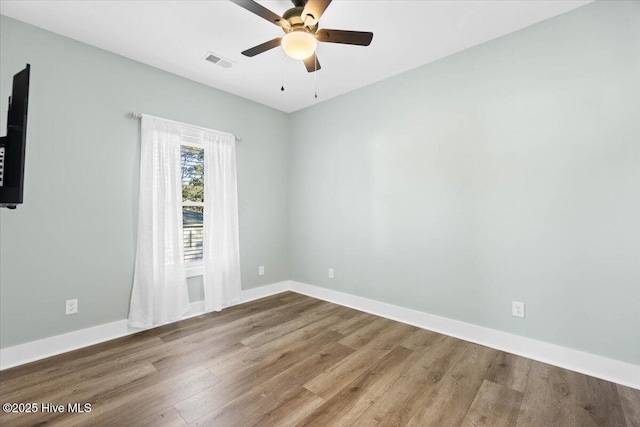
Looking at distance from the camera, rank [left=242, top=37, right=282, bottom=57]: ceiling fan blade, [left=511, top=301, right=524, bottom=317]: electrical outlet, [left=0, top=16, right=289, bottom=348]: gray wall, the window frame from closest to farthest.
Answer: [left=242, top=37, right=282, bottom=57]: ceiling fan blade → [left=0, top=16, right=289, bottom=348]: gray wall → [left=511, top=301, right=524, bottom=317]: electrical outlet → the window frame

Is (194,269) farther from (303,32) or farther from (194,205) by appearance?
(303,32)

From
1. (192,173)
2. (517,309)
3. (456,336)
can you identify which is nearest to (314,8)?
(192,173)

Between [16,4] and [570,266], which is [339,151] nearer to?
[570,266]

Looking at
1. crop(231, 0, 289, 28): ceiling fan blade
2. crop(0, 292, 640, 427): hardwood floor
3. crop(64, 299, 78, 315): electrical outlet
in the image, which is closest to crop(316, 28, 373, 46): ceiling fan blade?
crop(231, 0, 289, 28): ceiling fan blade

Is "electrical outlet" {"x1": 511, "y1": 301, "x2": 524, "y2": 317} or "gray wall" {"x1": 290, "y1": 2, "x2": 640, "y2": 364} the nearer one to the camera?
"gray wall" {"x1": 290, "y1": 2, "x2": 640, "y2": 364}

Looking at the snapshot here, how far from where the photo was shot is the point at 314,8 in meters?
1.77

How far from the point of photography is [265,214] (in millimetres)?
4152

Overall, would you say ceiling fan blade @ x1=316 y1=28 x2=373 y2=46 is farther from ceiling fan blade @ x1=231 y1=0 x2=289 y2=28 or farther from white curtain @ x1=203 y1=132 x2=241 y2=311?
white curtain @ x1=203 y1=132 x2=241 y2=311

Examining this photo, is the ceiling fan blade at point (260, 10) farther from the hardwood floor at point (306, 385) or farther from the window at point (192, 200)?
the hardwood floor at point (306, 385)

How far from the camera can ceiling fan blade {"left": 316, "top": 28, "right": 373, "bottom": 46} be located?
1962 millimetres

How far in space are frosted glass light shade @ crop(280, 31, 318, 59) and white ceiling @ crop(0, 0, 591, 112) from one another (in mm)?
431

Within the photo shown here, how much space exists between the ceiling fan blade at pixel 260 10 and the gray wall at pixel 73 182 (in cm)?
189

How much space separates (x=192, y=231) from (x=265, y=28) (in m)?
2.37

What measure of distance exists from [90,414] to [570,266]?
3.58 m
